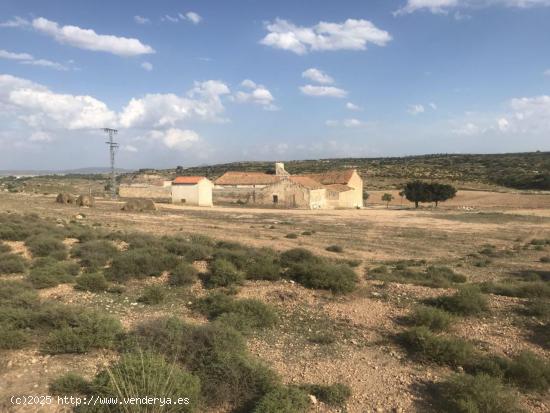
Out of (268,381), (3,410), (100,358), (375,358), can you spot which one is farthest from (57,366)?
(375,358)

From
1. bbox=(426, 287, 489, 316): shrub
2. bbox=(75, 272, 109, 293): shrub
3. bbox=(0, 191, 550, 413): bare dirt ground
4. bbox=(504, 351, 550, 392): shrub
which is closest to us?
bbox=(0, 191, 550, 413): bare dirt ground

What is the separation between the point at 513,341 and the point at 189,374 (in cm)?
586

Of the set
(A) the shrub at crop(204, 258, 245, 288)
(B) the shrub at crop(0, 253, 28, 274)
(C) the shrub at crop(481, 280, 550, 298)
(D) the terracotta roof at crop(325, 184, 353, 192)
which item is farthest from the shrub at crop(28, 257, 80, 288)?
(D) the terracotta roof at crop(325, 184, 353, 192)

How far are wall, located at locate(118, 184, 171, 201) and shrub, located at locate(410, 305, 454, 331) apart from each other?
1890 inches

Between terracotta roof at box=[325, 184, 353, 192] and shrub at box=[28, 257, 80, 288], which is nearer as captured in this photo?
shrub at box=[28, 257, 80, 288]

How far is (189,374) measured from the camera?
19.2ft

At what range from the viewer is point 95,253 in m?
13.2

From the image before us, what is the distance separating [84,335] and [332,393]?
419cm

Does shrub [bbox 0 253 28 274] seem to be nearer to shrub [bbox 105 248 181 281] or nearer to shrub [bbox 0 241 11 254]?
shrub [bbox 0 241 11 254]

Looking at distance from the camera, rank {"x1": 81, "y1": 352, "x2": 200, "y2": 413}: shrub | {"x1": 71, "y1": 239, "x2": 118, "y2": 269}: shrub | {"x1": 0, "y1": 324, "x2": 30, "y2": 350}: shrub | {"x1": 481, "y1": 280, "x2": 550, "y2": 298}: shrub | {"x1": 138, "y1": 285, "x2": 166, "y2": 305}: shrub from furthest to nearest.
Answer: {"x1": 71, "y1": 239, "x2": 118, "y2": 269}: shrub
{"x1": 481, "y1": 280, "x2": 550, "y2": 298}: shrub
{"x1": 138, "y1": 285, "x2": 166, "y2": 305}: shrub
{"x1": 0, "y1": 324, "x2": 30, "y2": 350}: shrub
{"x1": 81, "y1": 352, "x2": 200, "y2": 413}: shrub

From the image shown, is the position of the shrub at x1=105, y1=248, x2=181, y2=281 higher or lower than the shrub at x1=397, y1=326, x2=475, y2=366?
higher

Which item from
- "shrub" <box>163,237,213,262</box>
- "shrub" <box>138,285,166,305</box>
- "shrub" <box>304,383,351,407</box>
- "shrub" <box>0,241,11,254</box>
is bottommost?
"shrub" <box>304,383,351,407</box>

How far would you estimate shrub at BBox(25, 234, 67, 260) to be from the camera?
1347 cm

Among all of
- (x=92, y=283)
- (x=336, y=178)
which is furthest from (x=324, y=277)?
(x=336, y=178)
